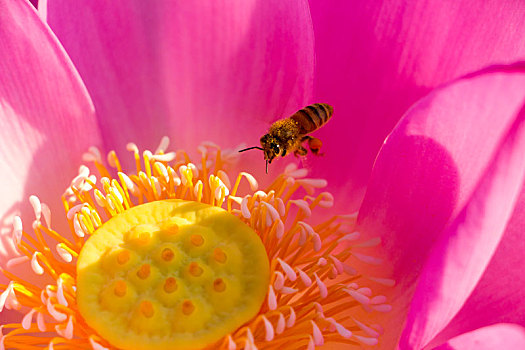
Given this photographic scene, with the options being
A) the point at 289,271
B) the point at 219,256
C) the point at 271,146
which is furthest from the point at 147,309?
the point at 271,146

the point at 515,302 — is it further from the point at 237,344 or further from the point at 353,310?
the point at 237,344

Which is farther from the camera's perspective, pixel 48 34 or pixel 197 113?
pixel 197 113

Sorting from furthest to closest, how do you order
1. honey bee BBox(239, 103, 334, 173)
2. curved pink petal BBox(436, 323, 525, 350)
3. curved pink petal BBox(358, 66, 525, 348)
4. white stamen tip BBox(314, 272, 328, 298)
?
honey bee BBox(239, 103, 334, 173) < white stamen tip BBox(314, 272, 328, 298) < curved pink petal BBox(358, 66, 525, 348) < curved pink petal BBox(436, 323, 525, 350)

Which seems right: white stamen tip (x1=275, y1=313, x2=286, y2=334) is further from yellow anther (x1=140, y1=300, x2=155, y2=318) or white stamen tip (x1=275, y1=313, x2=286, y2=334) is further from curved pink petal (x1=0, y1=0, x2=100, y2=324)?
curved pink petal (x1=0, y1=0, x2=100, y2=324)

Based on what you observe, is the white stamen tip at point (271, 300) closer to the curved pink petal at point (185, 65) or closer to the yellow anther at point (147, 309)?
the yellow anther at point (147, 309)

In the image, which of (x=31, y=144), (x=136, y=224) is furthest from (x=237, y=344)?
(x=31, y=144)

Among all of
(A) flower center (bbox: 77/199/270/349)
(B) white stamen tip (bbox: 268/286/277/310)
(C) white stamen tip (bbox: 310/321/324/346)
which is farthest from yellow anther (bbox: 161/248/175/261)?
(C) white stamen tip (bbox: 310/321/324/346)
